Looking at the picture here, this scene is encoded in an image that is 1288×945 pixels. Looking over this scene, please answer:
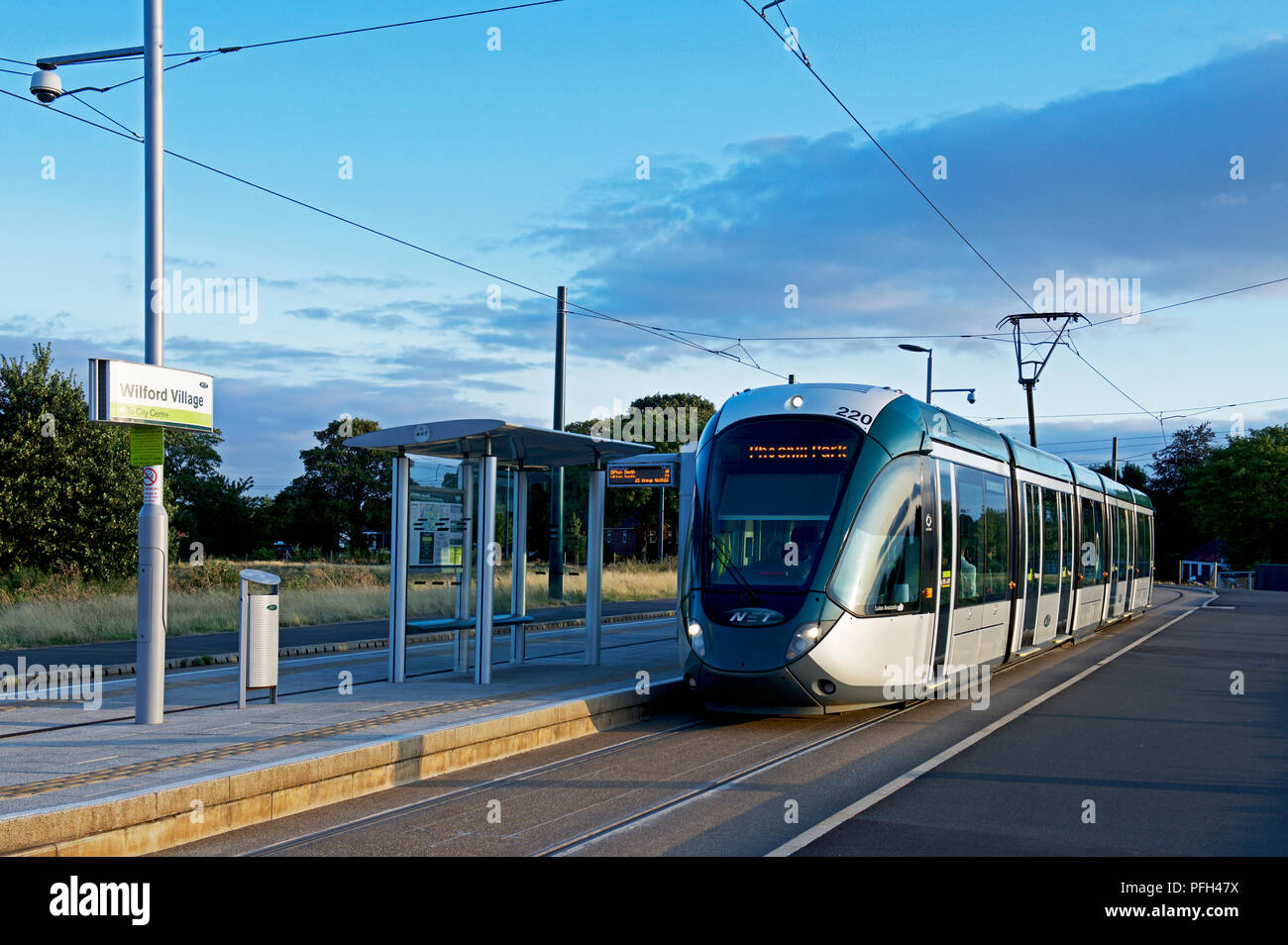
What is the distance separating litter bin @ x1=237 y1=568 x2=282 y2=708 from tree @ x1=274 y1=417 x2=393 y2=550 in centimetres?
6197

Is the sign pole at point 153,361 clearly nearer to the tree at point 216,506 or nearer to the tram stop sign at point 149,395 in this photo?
the tram stop sign at point 149,395

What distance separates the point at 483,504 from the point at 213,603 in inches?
563

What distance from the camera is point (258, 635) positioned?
10930 mm

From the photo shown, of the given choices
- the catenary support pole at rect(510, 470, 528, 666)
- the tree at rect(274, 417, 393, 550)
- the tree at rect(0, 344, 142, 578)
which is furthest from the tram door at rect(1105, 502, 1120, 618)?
the tree at rect(274, 417, 393, 550)

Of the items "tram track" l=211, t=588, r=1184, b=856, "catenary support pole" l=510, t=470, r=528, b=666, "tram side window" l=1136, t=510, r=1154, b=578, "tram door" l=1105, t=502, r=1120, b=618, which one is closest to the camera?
"tram track" l=211, t=588, r=1184, b=856

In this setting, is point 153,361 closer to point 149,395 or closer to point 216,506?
point 149,395

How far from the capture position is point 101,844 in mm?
6500

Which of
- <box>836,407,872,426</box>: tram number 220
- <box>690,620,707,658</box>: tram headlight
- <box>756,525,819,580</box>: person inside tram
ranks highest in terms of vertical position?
<box>836,407,872,426</box>: tram number 220

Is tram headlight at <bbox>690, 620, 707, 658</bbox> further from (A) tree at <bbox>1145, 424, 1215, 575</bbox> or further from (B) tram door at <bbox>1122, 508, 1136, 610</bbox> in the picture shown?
(A) tree at <bbox>1145, 424, 1215, 575</bbox>

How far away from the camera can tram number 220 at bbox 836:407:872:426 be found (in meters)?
11.5

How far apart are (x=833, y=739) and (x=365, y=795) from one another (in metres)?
4.41

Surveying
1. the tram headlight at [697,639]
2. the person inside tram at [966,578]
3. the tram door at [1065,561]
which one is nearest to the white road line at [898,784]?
the person inside tram at [966,578]

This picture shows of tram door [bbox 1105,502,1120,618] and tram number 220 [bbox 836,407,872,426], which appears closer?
tram number 220 [bbox 836,407,872,426]
